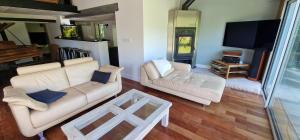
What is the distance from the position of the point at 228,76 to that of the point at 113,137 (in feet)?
10.1

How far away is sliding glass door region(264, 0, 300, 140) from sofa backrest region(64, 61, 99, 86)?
10.1 ft

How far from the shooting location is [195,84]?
7.87 feet

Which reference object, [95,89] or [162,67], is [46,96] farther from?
[162,67]

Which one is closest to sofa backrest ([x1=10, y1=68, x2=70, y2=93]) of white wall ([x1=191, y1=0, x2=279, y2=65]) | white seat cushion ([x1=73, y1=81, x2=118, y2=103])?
white seat cushion ([x1=73, y1=81, x2=118, y2=103])

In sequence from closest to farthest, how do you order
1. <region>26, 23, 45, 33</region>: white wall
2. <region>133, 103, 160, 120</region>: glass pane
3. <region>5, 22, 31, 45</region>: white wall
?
<region>133, 103, 160, 120</region>: glass pane < <region>5, 22, 31, 45</region>: white wall < <region>26, 23, 45, 33</region>: white wall

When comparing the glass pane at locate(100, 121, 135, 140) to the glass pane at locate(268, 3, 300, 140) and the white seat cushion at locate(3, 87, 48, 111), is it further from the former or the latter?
the glass pane at locate(268, 3, 300, 140)

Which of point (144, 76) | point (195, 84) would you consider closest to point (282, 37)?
point (195, 84)

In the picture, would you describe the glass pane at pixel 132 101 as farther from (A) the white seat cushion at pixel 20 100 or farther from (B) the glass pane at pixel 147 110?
(A) the white seat cushion at pixel 20 100

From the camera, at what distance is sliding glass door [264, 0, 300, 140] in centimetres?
175

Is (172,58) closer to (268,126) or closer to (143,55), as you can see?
(143,55)

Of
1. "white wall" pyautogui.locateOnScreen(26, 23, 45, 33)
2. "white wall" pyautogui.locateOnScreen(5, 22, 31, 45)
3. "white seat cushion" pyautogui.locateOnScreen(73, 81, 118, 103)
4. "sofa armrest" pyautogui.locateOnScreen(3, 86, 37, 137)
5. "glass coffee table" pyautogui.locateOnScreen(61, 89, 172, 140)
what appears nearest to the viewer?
"glass coffee table" pyautogui.locateOnScreen(61, 89, 172, 140)

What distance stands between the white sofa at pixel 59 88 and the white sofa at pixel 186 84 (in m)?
0.68

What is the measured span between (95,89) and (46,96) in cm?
65

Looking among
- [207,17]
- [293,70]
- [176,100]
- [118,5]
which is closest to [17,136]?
[176,100]
